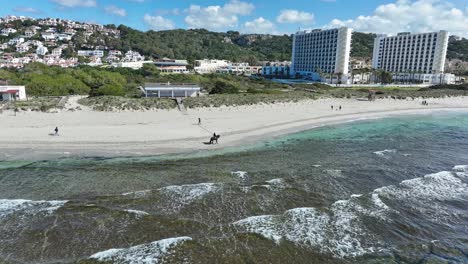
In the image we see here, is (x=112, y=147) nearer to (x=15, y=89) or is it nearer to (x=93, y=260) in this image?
(x=93, y=260)

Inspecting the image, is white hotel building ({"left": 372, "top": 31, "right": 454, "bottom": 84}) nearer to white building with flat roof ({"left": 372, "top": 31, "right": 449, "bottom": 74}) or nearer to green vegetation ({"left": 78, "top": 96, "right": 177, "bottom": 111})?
white building with flat roof ({"left": 372, "top": 31, "right": 449, "bottom": 74})

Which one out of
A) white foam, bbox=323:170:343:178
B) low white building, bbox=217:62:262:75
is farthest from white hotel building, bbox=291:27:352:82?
white foam, bbox=323:170:343:178

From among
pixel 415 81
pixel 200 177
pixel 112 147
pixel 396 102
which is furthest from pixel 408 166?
pixel 415 81

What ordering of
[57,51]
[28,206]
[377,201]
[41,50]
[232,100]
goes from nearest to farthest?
1. [28,206]
2. [377,201]
3. [232,100]
4. [41,50]
5. [57,51]

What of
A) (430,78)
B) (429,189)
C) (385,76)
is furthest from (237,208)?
(430,78)

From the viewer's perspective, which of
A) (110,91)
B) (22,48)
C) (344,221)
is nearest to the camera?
(344,221)

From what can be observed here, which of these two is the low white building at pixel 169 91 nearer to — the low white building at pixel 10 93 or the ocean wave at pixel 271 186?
the low white building at pixel 10 93

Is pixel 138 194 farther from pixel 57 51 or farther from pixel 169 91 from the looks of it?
pixel 57 51
